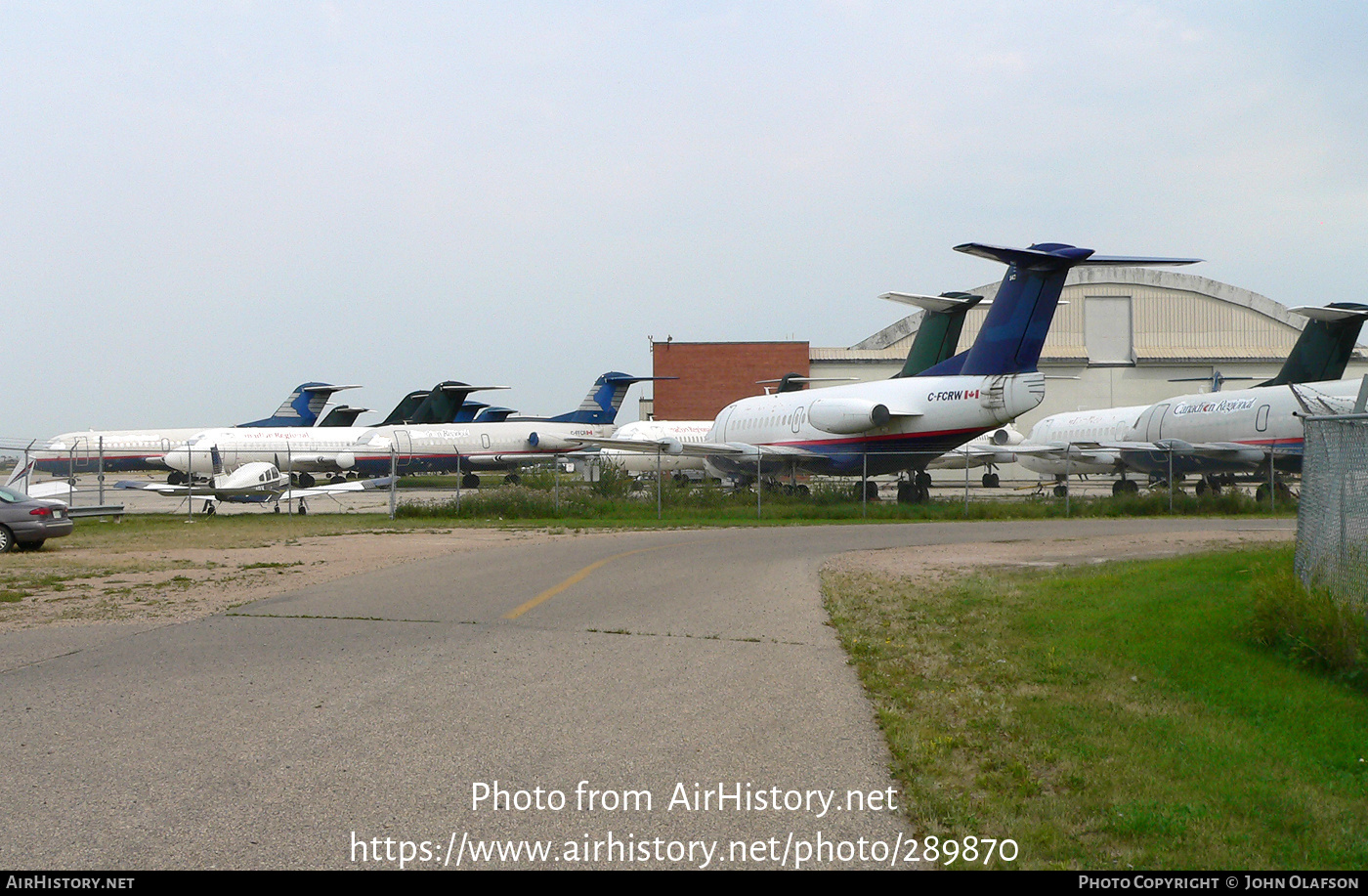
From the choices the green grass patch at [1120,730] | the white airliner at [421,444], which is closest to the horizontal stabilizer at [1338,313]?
the green grass patch at [1120,730]

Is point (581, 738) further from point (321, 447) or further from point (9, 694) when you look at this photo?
point (321, 447)

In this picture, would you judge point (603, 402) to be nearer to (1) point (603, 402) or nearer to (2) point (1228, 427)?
(1) point (603, 402)

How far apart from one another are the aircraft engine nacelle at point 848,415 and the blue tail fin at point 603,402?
30434 millimetres

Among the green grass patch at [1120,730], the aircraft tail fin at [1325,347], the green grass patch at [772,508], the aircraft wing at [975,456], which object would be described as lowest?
the green grass patch at [772,508]

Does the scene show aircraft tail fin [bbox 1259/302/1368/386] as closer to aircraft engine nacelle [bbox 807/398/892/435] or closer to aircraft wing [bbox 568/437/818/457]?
aircraft engine nacelle [bbox 807/398/892/435]

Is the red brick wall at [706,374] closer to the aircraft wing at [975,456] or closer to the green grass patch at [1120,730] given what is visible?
the aircraft wing at [975,456]

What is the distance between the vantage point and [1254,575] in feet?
41.2

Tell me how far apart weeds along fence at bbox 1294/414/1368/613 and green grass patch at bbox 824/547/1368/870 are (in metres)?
0.69

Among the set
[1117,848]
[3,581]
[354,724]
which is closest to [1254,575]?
[1117,848]

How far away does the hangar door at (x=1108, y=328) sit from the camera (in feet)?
212

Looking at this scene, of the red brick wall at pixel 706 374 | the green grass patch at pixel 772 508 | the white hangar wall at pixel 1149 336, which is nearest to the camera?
the green grass patch at pixel 772 508

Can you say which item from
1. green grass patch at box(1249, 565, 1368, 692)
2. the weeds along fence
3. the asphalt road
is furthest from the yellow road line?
the weeds along fence

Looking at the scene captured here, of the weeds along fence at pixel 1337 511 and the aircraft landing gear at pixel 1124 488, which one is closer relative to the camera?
the weeds along fence at pixel 1337 511

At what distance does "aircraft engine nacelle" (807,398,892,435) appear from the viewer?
3181cm
